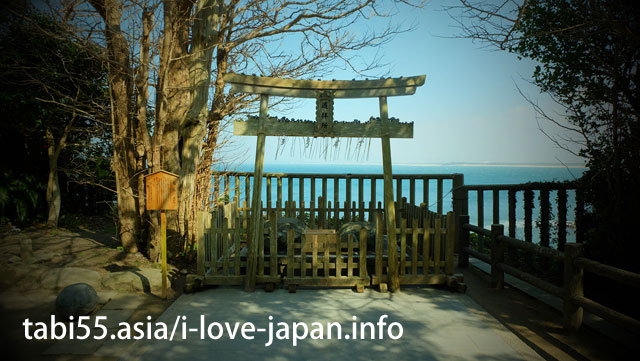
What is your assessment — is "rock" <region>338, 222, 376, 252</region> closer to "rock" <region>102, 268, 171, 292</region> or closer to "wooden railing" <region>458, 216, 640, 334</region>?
"wooden railing" <region>458, 216, 640, 334</region>

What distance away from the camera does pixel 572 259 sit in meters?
3.41

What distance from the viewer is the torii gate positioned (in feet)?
15.7

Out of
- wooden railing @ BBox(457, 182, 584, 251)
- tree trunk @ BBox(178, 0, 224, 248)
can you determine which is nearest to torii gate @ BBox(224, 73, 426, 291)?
tree trunk @ BBox(178, 0, 224, 248)

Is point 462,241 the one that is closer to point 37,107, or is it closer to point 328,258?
point 328,258

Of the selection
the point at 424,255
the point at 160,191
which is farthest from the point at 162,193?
the point at 424,255

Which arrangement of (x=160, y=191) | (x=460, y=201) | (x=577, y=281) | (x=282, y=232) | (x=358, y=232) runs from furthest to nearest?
1. (x=460, y=201)
2. (x=358, y=232)
3. (x=282, y=232)
4. (x=160, y=191)
5. (x=577, y=281)

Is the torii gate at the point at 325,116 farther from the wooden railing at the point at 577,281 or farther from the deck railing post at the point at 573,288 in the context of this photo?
the deck railing post at the point at 573,288

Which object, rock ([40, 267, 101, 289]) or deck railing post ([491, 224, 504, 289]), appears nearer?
rock ([40, 267, 101, 289])

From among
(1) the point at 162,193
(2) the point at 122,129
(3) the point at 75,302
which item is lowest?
(3) the point at 75,302

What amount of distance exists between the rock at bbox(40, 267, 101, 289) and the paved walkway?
139 cm

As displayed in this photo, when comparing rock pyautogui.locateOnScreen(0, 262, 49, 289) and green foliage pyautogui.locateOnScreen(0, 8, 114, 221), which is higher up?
green foliage pyautogui.locateOnScreen(0, 8, 114, 221)

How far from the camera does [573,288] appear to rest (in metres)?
3.40

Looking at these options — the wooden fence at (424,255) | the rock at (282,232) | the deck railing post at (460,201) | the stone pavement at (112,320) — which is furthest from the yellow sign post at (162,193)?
the deck railing post at (460,201)

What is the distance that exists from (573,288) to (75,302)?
5.26m
